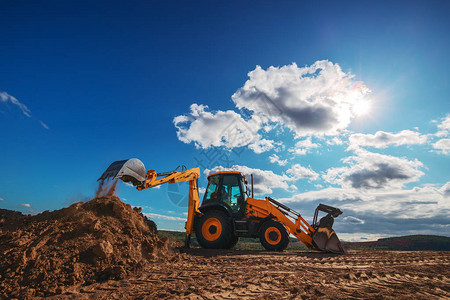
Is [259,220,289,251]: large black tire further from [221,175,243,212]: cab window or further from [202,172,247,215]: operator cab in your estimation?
[221,175,243,212]: cab window

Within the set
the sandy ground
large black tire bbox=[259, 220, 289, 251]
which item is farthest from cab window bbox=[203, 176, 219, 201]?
the sandy ground

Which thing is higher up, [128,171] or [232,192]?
[128,171]

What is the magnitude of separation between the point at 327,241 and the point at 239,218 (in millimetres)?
3634

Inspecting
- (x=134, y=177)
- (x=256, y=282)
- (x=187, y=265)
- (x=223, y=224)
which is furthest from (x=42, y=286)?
(x=223, y=224)

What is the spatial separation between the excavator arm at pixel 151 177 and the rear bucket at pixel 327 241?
17.0 feet

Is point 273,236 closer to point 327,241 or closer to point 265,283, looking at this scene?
point 327,241

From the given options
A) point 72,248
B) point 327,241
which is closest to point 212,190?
point 327,241

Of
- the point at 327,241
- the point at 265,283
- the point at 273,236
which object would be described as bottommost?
the point at 265,283

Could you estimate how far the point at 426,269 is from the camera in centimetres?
710

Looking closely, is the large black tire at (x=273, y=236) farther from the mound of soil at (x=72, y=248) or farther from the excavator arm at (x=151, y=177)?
the mound of soil at (x=72, y=248)

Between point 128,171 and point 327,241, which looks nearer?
point 128,171

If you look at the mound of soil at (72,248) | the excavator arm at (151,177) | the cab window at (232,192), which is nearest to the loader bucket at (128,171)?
the excavator arm at (151,177)

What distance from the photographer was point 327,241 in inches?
387

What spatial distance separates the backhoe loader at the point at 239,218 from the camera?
9797mm
